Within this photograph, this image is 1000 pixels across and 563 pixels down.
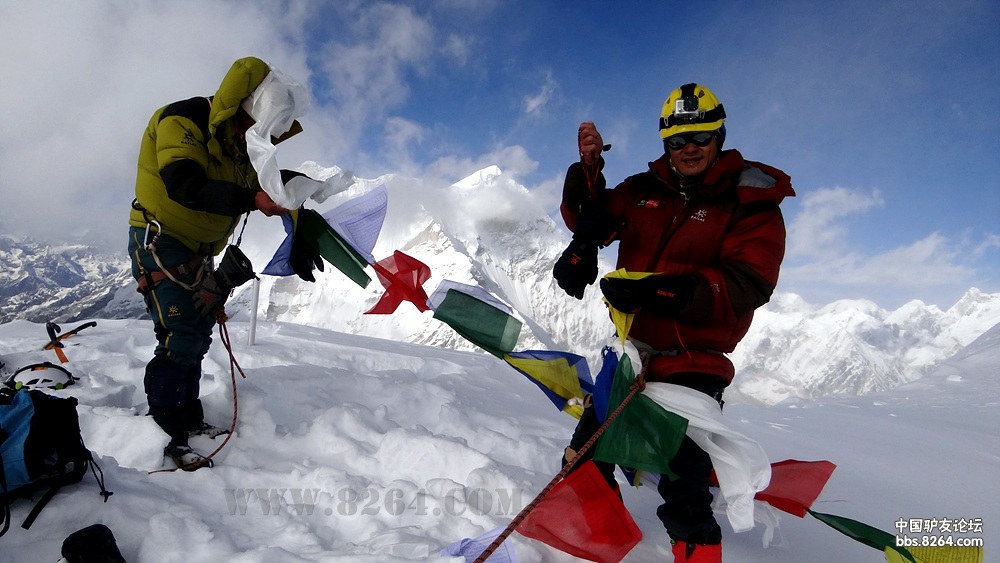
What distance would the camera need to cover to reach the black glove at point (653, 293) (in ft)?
7.43

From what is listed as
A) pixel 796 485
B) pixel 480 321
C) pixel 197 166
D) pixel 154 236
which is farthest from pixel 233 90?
pixel 796 485

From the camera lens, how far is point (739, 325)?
99.7 inches

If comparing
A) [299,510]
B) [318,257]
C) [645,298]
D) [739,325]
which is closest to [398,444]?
[299,510]

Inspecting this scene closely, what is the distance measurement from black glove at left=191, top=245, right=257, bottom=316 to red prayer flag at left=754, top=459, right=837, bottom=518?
11.7 ft

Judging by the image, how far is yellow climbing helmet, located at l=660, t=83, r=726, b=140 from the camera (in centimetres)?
260

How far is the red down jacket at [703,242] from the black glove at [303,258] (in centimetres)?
222

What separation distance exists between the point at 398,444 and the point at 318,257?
1667 mm

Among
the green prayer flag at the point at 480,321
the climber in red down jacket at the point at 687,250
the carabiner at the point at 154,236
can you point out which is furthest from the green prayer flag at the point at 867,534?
the carabiner at the point at 154,236

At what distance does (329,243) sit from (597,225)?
7.62ft

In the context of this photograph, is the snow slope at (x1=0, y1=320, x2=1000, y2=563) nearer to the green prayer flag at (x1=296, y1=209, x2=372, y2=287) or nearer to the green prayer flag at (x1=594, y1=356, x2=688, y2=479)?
the green prayer flag at (x1=594, y1=356, x2=688, y2=479)

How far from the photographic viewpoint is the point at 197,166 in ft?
10.1

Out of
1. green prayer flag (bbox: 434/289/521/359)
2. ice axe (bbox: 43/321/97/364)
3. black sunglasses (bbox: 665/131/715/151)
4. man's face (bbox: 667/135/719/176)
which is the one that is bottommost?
ice axe (bbox: 43/321/97/364)

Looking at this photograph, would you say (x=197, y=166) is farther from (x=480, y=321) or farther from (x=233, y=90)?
(x=480, y=321)

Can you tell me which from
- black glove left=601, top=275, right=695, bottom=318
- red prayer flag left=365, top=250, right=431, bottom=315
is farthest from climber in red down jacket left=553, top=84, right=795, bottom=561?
red prayer flag left=365, top=250, right=431, bottom=315
